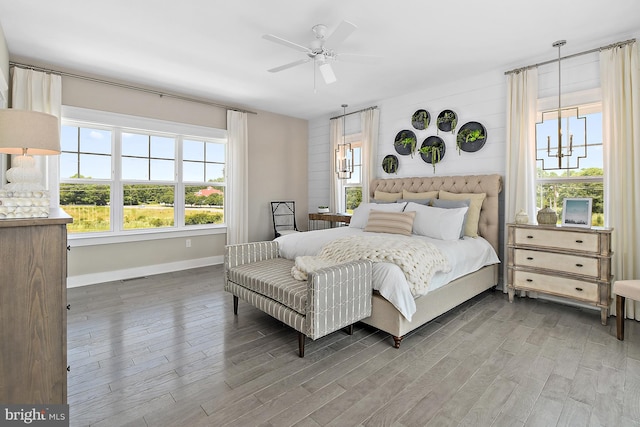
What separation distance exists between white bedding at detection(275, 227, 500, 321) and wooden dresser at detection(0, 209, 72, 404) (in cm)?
191

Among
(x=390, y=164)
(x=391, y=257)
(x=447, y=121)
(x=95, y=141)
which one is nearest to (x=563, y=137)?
(x=447, y=121)

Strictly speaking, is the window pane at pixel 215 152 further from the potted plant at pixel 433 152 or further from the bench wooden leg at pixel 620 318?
the bench wooden leg at pixel 620 318

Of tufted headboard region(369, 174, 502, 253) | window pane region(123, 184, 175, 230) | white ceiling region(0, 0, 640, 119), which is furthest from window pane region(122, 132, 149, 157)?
tufted headboard region(369, 174, 502, 253)

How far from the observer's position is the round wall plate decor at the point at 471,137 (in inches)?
157

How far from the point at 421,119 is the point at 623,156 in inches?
89.7

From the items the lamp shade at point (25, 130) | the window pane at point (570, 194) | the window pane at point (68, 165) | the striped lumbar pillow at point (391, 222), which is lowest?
the striped lumbar pillow at point (391, 222)

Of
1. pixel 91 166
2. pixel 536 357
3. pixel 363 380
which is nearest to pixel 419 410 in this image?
pixel 363 380

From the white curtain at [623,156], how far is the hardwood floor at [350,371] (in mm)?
658

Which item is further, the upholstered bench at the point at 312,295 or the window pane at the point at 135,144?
the window pane at the point at 135,144

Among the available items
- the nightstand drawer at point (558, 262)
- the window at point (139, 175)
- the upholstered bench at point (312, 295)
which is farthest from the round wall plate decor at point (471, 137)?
the window at point (139, 175)

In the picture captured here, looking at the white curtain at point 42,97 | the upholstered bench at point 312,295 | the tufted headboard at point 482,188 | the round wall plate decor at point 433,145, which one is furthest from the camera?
the round wall plate decor at point 433,145

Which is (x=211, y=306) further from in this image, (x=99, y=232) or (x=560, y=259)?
(x=560, y=259)

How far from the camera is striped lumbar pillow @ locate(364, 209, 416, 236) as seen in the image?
11.7 ft

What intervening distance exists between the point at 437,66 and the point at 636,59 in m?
1.78
